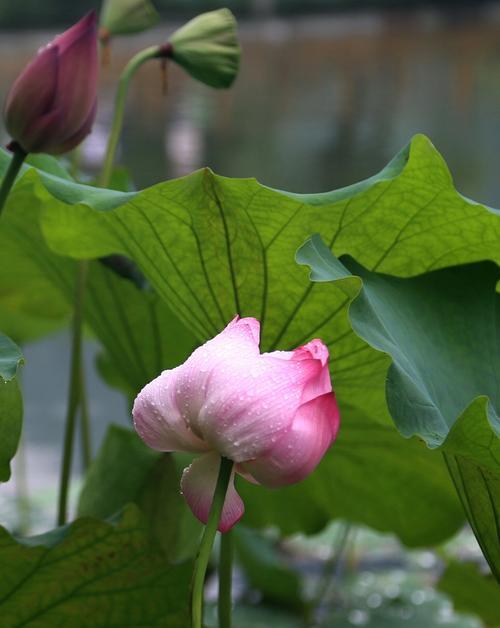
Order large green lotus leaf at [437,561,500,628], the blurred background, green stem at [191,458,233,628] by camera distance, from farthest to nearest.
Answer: the blurred background, large green lotus leaf at [437,561,500,628], green stem at [191,458,233,628]

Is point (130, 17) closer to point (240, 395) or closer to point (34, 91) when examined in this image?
point (34, 91)

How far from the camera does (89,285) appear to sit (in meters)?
0.81

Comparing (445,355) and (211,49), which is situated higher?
(211,49)

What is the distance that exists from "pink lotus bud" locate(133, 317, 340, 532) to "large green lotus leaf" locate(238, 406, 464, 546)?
0.32m

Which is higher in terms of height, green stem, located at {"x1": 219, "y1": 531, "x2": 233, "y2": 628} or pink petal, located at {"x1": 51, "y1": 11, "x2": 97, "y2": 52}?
pink petal, located at {"x1": 51, "y1": 11, "x2": 97, "y2": 52}

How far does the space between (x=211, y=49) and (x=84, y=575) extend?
0.99 ft

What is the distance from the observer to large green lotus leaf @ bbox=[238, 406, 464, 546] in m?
0.82

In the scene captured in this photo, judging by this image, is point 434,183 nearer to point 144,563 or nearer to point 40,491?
point 144,563

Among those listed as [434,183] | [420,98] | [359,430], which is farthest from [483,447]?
[420,98]

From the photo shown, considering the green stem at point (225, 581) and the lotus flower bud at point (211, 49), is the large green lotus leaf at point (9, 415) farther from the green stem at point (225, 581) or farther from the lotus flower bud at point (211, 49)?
the lotus flower bud at point (211, 49)

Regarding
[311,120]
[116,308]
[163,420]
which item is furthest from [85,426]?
[311,120]

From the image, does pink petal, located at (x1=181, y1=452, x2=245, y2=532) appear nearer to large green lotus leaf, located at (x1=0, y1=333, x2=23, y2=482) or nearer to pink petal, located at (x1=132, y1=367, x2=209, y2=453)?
pink petal, located at (x1=132, y1=367, x2=209, y2=453)

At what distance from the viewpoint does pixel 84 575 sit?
0.61 meters

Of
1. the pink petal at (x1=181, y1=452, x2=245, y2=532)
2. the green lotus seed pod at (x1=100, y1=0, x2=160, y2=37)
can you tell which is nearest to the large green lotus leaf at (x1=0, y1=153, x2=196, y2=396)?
the green lotus seed pod at (x1=100, y1=0, x2=160, y2=37)
